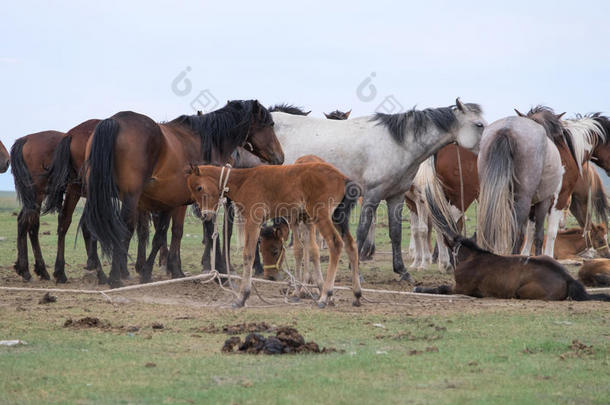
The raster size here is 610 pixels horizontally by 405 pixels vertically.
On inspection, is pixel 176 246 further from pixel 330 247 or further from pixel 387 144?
pixel 330 247

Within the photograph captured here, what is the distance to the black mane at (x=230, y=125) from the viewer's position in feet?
37.0

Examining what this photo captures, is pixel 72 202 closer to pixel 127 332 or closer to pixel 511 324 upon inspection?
pixel 127 332

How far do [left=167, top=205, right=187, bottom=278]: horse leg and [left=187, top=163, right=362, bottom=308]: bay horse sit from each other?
3454mm

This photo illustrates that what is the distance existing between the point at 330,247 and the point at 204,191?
1.45 meters

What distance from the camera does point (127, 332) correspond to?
6.99 m

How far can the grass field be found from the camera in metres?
4.82

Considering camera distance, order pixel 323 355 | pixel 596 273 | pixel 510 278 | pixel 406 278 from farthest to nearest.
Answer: pixel 406 278 → pixel 596 273 → pixel 510 278 → pixel 323 355

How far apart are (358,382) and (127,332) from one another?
107 inches

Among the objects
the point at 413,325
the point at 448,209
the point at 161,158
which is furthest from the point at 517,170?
the point at 161,158

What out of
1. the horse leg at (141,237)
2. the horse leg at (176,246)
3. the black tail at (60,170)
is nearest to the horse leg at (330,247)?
the horse leg at (176,246)

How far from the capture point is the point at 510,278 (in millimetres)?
9273

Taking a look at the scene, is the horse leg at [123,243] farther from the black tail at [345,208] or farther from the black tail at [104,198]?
the black tail at [345,208]

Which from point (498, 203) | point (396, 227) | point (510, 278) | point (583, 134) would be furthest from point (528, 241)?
point (510, 278)

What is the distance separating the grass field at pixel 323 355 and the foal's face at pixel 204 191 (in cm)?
112
